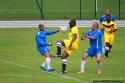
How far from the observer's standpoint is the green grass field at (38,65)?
21656mm

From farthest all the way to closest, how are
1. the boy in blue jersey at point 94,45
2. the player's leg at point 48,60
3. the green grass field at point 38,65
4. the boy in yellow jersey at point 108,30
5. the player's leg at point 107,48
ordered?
the boy in yellow jersey at point 108,30 < the player's leg at point 107,48 < the player's leg at point 48,60 < the boy in blue jersey at point 94,45 < the green grass field at point 38,65

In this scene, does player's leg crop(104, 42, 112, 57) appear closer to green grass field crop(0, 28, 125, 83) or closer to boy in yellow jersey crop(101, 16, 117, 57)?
boy in yellow jersey crop(101, 16, 117, 57)

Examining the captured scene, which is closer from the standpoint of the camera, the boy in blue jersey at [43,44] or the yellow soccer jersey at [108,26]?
the boy in blue jersey at [43,44]

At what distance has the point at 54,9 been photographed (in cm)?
5988

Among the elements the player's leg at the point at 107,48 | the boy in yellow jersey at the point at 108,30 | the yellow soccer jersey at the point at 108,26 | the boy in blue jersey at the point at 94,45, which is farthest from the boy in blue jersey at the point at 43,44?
the yellow soccer jersey at the point at 108,26

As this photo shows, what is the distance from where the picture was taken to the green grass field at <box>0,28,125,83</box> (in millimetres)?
21656

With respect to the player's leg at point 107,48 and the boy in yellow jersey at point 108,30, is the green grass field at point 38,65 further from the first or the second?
the boy in yellow jersey at point 108,30

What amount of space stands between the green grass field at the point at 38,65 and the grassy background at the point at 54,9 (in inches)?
701

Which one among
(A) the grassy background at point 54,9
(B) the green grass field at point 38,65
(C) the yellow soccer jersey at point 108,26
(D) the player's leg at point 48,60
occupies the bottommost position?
(A) the grassy background at point 54,9

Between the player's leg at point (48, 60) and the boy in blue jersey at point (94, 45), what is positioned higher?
the boy in blue jersey at point (94, 45)

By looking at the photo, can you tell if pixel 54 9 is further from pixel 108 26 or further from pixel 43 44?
pixel 43 44

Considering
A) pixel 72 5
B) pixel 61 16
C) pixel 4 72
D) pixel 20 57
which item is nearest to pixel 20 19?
pixel 61 16

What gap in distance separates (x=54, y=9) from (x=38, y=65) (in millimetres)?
35145

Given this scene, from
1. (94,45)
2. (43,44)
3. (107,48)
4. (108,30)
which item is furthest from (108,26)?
(43,44)
